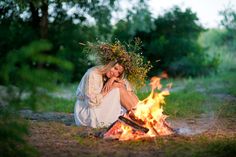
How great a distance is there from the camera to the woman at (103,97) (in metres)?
10.2

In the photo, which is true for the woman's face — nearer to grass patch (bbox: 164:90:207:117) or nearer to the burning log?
the burning log

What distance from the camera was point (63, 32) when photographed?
2361cm

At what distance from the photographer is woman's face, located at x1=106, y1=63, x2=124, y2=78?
A: 10.4 meters

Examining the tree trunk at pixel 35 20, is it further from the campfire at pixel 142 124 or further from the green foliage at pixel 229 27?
the campfire at pixel 142 124

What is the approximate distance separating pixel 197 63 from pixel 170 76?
4.18 feet

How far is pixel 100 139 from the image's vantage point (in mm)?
8820

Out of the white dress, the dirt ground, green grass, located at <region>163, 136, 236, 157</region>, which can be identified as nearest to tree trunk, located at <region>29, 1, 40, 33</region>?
the dirt ground

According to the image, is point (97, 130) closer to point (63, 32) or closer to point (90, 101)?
point (90, 101)

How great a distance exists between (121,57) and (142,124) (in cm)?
156

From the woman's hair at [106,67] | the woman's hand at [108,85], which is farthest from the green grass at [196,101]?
the woman's hair at [106,67]

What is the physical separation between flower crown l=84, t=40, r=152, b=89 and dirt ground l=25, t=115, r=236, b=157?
3.79 feet

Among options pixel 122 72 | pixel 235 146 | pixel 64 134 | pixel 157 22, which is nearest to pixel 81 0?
pixel 157 22

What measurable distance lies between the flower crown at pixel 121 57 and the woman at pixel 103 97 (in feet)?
0.40

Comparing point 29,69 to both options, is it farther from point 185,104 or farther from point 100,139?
point 185,104
